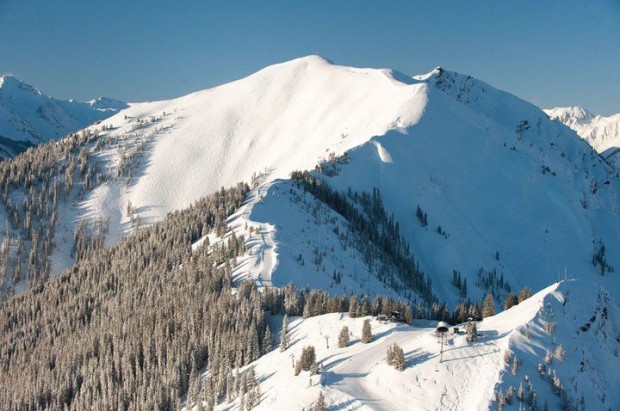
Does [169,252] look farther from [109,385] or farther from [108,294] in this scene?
[109,385]

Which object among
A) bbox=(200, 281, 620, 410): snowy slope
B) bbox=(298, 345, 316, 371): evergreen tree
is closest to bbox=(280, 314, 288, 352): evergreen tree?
bbox=(200, 281, 620, 410): snowy slope

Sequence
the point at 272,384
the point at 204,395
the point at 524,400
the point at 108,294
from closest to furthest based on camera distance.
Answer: the point at 524,400 → the point at 272,384 → the point at 204,395 → the point at 108,294

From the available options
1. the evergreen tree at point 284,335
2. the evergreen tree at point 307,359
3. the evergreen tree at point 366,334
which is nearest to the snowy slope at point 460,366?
the evergreen tree at point 366,334

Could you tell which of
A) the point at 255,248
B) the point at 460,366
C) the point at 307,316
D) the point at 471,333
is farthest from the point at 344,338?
the point at 255,248

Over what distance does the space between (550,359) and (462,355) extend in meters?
8.09

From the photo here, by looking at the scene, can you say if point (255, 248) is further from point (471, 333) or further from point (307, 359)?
point (471, 333)

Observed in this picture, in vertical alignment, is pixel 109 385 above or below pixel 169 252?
below

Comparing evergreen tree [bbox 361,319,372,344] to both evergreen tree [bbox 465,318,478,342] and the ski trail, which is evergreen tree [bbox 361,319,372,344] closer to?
evergreen tree [bbox 465,318,478,342]

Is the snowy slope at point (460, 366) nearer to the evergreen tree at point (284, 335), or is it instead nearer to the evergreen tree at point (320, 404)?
the evergreen tree at point (320, 404)

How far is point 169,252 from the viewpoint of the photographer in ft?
431

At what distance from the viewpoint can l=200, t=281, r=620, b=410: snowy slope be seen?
49375 millimetres

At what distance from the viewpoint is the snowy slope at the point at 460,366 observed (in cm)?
4938

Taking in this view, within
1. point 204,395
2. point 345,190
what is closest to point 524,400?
point 204,395

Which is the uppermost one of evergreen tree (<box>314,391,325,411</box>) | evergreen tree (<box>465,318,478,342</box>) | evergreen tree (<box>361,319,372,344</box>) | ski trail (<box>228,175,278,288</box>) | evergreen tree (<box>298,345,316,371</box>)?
ski trail (<box>228,175,278,288</box>)
